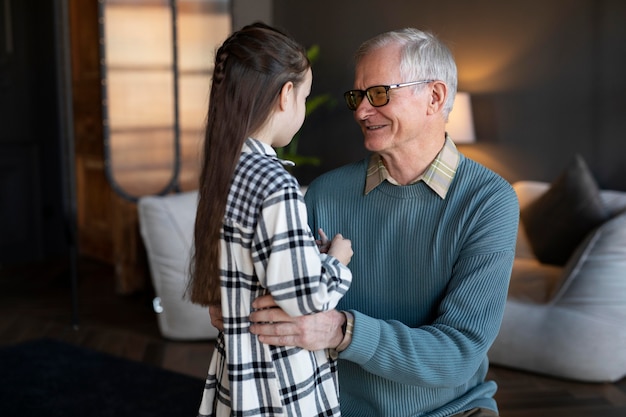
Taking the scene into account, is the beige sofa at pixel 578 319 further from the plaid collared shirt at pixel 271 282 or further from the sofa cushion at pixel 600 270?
the plaid collared shirt at pixel 271 282

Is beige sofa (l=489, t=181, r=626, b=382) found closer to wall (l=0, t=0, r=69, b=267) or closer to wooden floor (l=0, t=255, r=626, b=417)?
wooden floor (l=0, t=255, r=626, b=417)

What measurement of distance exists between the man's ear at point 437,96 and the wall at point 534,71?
3546 mm

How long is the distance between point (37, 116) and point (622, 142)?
4834 millimetres

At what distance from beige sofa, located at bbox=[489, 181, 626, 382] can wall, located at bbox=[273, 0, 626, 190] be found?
4.06 feet

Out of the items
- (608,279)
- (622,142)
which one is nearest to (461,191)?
(608,279)

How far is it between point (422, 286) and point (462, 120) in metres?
3.76

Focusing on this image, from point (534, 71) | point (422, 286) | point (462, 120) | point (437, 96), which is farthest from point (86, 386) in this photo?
point (534, 71)

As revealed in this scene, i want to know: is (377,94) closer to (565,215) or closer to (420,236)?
(420,236)

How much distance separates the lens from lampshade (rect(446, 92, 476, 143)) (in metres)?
5.30

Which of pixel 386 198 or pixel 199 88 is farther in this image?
pixel 199 88

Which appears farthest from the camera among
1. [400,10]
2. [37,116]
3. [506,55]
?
[37,116]

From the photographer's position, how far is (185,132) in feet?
19.5

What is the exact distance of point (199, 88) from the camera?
6098 mm

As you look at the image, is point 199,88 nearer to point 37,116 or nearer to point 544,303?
point 37,116
